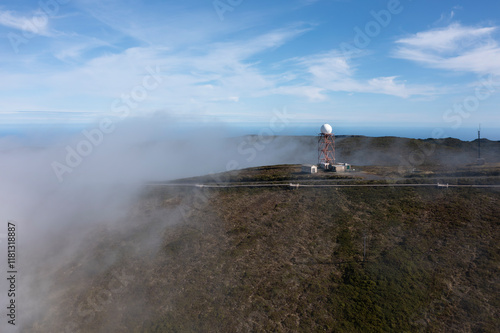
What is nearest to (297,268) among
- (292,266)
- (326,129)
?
(292,266)

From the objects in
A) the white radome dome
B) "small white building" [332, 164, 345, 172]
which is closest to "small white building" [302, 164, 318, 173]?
"small white building" [332, 164, 345, 172]

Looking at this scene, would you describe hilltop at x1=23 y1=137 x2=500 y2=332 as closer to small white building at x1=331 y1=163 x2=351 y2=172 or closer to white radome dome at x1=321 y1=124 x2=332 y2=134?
small white building at x1=331 y1=163 x2=351 y2=172

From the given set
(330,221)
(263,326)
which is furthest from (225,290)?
(330,221)

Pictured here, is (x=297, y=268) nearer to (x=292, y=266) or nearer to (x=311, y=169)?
(x=292, y=266)

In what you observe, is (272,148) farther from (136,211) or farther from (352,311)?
(352,311)

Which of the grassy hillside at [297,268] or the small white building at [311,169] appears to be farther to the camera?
the small white building at [311,169]

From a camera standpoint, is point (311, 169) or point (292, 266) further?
point (311, 169)

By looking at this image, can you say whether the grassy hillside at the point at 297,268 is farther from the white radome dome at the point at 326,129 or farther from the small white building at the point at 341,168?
the white radome dome at the point at 326,129

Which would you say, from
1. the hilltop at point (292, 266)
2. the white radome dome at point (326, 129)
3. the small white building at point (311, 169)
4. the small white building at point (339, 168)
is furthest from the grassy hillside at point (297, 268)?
the white radome dome at point (326, 129)
